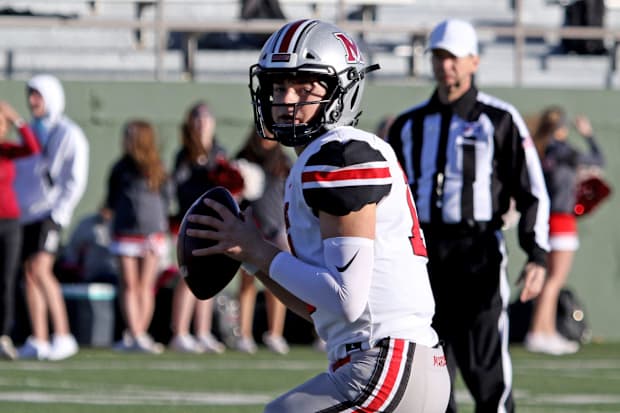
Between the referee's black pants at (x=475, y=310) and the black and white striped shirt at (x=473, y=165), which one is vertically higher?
the black and white striped shirt at (x=473, y=165)

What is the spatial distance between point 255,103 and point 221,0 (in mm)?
11045

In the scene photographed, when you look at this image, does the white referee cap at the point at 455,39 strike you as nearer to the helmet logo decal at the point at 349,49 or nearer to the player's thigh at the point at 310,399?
the helmet logo decal at the point at 349,49

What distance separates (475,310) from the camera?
619 centimetres

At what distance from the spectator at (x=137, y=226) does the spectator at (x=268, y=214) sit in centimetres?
69

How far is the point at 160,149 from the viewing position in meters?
12.9

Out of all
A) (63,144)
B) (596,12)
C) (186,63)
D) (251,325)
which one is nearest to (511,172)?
(63,144)

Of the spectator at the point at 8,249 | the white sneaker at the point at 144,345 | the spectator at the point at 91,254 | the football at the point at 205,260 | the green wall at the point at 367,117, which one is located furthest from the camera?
the green wall at the point at 367,117

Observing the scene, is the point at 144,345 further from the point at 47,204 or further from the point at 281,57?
the point at 281,57

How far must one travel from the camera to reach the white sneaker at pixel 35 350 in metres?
10.6

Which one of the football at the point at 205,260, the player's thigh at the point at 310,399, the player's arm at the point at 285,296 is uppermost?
the football at the point at 205,260

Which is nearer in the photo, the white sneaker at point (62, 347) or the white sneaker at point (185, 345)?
the white sneaker at point (62, 347)

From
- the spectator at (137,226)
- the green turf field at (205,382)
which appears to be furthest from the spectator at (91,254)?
the green turf field at (205,382)

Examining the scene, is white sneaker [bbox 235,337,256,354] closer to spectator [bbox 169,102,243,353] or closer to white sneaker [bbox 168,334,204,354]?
spectator [bbox 169,102,243,353]

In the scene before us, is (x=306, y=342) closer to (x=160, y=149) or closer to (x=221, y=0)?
(x=160, y=149)
